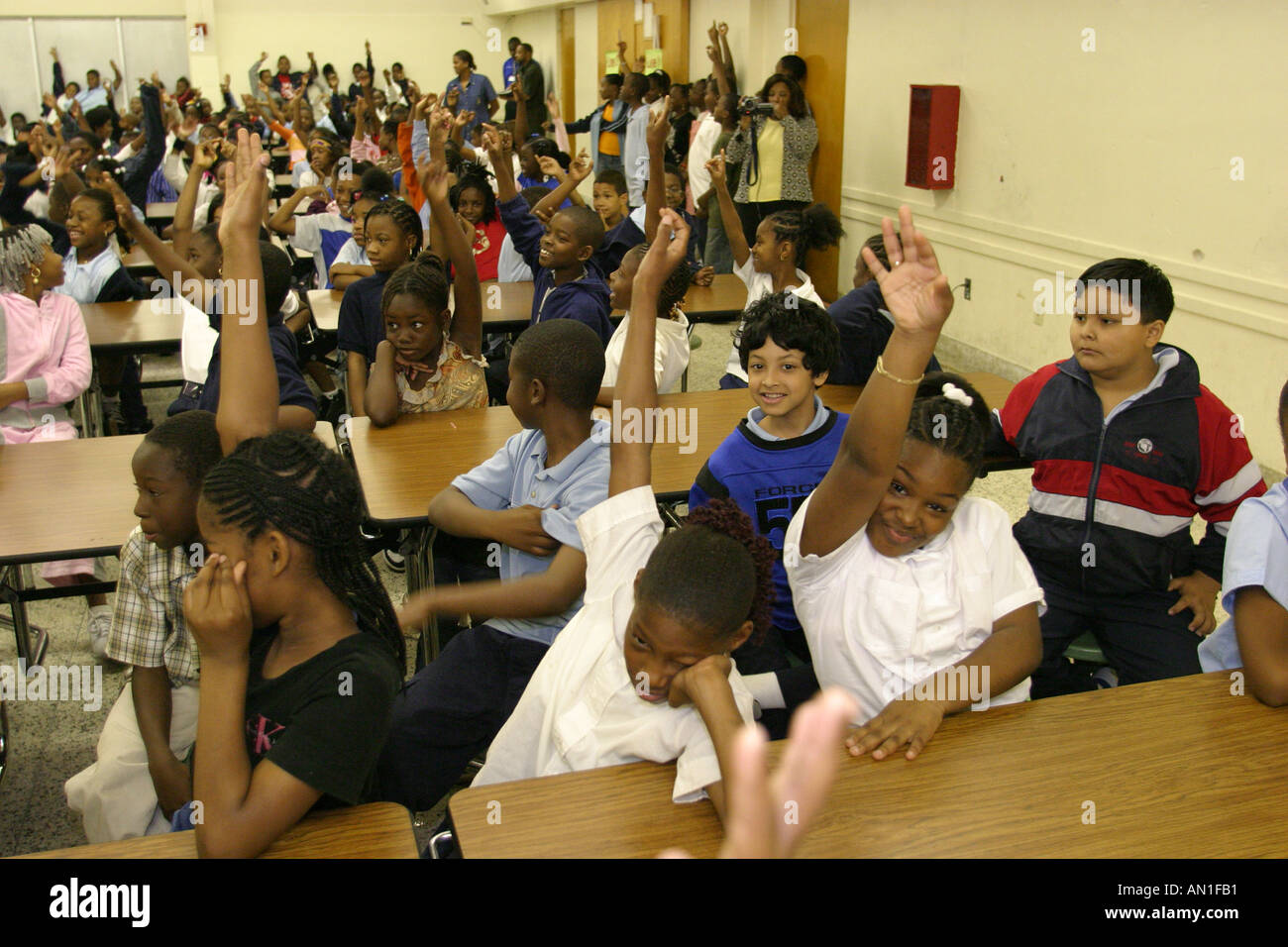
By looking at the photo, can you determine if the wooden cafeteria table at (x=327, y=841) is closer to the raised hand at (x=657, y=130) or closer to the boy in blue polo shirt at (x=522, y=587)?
the boy in blue polo shirt at (x=522, y=587)

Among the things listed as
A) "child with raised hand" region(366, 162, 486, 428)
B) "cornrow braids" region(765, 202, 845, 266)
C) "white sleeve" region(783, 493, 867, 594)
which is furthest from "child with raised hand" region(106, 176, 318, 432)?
"cornrow braids" region(765, 202, 845, 266)

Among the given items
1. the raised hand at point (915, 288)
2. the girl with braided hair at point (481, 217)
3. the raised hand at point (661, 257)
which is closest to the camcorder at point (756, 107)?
the girl with braided hair at point (481, 217)

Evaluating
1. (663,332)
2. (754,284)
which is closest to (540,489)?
(663,332)

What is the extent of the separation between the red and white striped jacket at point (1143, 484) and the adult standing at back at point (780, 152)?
5.20 metres

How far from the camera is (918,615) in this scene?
5.35ft

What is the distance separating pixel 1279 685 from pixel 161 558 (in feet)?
6.00

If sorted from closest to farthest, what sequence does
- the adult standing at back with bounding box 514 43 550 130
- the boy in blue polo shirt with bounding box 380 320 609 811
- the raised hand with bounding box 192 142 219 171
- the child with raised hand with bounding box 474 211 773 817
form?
the child with raised hand with bounding box 474 211 773 817, the boy in blue polo shirt with bounding box 380 320 609 811, the raised hand with bounding box 192 142 219 171, the adult standing at back with bounding box 514 43 550 130

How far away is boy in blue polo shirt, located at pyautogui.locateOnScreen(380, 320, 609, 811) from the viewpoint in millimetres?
1981

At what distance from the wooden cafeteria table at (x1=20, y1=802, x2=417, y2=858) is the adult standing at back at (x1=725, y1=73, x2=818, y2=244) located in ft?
21.2

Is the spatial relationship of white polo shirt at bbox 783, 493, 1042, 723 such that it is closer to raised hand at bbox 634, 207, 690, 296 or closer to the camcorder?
raised hand at bbox 634, 207, 690, 296

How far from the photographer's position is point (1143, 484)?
2258 mm

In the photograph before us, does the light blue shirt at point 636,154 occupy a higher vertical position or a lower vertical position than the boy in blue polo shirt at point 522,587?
higher

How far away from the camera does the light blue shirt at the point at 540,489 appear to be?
2.04 m
